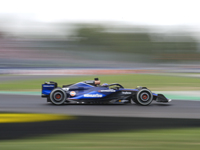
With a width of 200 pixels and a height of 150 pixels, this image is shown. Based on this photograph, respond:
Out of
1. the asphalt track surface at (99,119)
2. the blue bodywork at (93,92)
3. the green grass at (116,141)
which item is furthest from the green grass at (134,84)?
the green grass at (116,141)

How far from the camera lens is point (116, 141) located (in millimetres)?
4746

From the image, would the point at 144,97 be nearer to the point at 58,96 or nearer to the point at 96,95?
the point at 96,95

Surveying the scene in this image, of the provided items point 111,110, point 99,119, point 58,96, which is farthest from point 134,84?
point 99,119

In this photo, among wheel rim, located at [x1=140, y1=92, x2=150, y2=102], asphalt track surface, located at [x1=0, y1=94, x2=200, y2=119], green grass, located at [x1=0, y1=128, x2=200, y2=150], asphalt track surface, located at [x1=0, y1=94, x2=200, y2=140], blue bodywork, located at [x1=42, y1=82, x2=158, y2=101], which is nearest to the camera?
green grass, located at [x1=0, y1=128, x2=200, y2=150]

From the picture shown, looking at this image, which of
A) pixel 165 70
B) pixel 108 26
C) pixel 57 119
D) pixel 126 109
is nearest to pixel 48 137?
pixel 57 119

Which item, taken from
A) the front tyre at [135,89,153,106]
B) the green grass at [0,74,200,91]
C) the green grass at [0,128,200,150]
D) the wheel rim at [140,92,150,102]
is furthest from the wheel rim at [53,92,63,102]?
the green grass at [0,74,200,91]

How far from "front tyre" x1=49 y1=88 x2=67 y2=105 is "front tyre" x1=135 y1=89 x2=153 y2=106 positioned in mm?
2287

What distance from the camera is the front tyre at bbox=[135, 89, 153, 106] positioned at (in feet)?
30.4

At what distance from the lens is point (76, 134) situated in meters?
5.31

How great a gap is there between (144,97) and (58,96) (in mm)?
2697

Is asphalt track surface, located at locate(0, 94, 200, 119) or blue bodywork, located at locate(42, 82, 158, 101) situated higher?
blue bodywork, located at locate(42, 82, 158, 101)

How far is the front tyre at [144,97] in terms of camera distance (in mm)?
9258

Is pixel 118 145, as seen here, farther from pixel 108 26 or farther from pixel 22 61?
pixel 108 26

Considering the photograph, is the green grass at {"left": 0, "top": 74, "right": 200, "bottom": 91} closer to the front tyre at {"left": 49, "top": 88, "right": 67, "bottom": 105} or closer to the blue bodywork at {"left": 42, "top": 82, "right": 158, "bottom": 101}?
the front tyre at {"left": 49, "top": 88, "right": 67, "bottom": 105}
